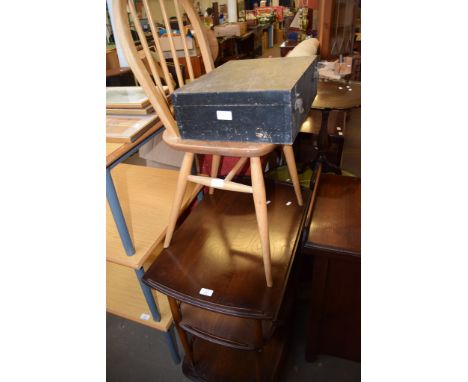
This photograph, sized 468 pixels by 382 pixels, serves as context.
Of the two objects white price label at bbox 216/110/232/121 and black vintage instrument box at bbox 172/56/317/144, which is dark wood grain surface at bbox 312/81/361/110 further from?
white price label at bbox 216/110/232/121

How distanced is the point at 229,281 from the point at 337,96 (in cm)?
115

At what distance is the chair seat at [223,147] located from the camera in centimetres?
63

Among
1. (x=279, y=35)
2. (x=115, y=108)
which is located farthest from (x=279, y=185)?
(x=279, y=35)

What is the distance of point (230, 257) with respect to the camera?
774 millimetres

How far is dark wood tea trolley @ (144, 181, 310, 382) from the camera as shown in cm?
68

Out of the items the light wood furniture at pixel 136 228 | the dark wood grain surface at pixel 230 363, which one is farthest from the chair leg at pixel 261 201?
the dark wood grain surface at pixel 230 363

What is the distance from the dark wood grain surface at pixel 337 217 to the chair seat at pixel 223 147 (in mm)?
280

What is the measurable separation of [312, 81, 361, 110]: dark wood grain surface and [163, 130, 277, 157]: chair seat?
831mm

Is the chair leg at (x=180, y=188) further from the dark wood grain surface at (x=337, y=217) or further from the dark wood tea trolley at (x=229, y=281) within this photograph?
the dark wood grain surface at (x=337, y=217)
